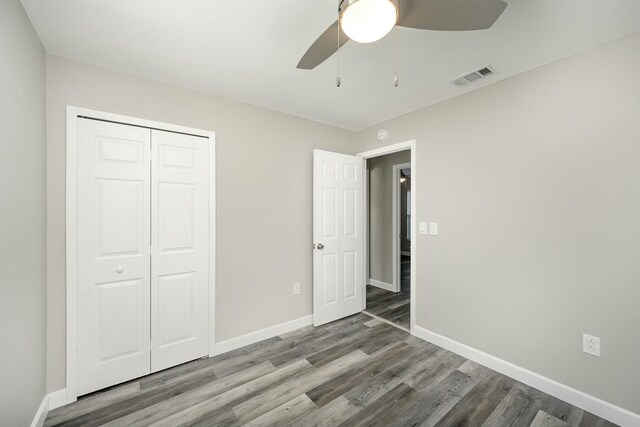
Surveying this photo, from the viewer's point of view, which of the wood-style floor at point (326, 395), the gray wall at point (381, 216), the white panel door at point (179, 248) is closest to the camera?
the wood-style floor at point (326, 395)

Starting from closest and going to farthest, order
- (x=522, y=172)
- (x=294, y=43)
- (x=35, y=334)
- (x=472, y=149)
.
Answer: (x=35, y=334)
(x=294, y=43)
(x=522, y=172)
(x=472, y=149)

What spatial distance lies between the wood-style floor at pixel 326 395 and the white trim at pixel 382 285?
5.85 ft

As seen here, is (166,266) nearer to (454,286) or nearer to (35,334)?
(35,334)

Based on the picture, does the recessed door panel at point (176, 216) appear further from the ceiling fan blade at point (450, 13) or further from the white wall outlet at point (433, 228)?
the white wall outlet at point (433, 228)

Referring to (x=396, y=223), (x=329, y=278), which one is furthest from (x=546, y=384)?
(x=396, y=223)

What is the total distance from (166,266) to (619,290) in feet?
10.9

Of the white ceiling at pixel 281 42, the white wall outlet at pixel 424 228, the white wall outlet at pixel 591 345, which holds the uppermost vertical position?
the white ceiling at pixel 281 42

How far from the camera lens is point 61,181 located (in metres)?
1.83

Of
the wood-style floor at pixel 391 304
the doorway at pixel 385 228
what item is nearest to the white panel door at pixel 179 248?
the wood-style floor at pixel 391 304

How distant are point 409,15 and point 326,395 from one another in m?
2.37

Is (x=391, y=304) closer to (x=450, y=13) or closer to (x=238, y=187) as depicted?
(x=238, y=187)

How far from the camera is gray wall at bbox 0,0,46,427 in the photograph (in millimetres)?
1242

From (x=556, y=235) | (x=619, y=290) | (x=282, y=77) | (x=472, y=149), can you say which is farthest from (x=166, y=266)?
(x=619, y=290)

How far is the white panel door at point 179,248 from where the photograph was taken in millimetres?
2174
